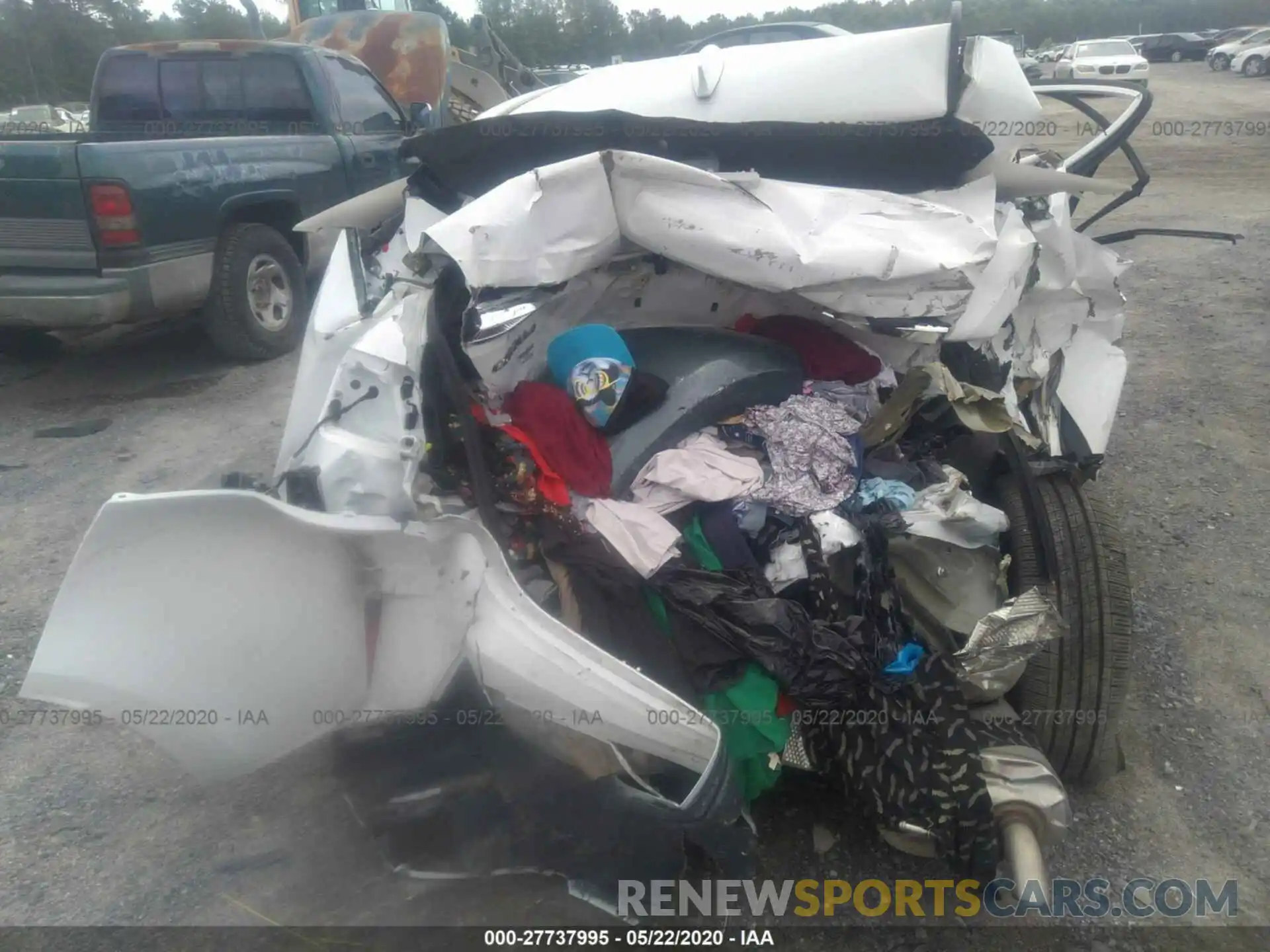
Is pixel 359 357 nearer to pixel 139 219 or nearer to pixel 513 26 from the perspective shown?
pixel 139 219

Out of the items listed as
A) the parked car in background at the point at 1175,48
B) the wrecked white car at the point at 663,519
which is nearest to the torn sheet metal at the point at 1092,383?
the wrecked white car at the point at 663,519

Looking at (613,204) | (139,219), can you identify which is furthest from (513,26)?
(613,204)

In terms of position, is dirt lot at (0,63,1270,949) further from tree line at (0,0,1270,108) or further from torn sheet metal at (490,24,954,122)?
tree line at (0,0,1270,108)

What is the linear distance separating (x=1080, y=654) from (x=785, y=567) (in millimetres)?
814

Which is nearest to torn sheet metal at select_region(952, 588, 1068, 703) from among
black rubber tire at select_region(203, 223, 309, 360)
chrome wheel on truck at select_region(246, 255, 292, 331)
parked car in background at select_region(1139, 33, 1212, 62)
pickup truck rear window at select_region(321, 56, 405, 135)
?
black rubber tire at select_region(203, 223, 309, 360)

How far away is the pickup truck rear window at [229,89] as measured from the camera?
251 inches

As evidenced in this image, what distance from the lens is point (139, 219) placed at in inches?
193

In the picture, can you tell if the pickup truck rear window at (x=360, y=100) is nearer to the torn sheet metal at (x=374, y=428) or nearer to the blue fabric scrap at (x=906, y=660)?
the torn sheet metal at (x=374, y=428)

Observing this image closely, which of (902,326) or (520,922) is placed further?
(902,326)

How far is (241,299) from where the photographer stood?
5652 mm

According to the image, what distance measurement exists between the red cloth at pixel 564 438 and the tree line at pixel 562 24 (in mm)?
13377

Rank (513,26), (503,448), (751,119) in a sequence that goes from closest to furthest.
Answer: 1. (503,448)
2. (751,119)
3. (513,26)

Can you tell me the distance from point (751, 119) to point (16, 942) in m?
3.01

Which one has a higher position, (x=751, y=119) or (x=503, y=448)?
(x=751, y=119)
